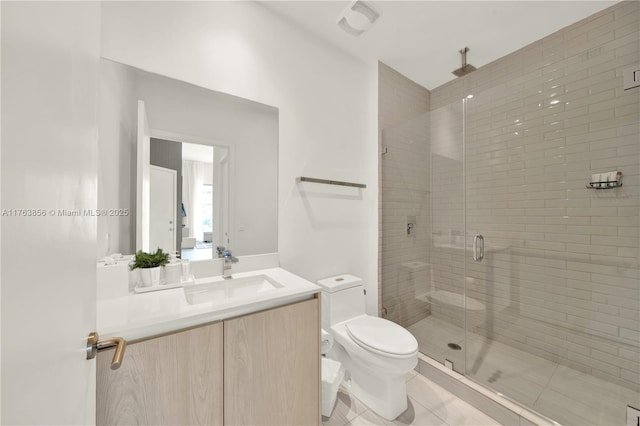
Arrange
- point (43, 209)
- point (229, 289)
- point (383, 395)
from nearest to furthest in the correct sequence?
point (43, 209)
point (229, 289)
point (383, 395)

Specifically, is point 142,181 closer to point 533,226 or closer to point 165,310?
point 165,310

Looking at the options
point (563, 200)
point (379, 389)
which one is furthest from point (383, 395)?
point (563, 200)

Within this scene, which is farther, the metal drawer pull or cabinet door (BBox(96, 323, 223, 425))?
cabinet door (BBox(96, 323, 223, 425))

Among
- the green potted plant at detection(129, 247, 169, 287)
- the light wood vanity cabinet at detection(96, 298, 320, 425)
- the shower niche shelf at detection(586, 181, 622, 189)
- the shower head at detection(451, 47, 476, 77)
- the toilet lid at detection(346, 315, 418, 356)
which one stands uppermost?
the shower head at detection(451, 47, 476, 77)

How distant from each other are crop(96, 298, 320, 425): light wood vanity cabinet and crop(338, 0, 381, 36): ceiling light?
5.89ft

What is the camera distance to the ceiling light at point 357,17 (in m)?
1.59

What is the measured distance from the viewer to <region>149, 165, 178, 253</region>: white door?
1292 mm

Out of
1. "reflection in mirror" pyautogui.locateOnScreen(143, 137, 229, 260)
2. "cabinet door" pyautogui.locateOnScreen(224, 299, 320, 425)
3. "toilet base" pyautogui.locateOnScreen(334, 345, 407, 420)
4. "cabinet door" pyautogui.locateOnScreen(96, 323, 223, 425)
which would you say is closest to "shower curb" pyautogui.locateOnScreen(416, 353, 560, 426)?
"toilet base" pyautogui.locateOnScreen(334, 345, 407, 420)

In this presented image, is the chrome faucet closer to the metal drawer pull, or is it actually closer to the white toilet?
the white toilet

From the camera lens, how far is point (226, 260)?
1446mm

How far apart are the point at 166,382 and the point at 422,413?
1.47 meters

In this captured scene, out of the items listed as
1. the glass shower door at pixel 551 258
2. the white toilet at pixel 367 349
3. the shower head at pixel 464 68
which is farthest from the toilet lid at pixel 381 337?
the shower head at pixel 464 68

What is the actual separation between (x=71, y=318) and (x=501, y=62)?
303cm

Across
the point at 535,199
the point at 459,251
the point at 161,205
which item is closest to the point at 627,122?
the point at 535,199
